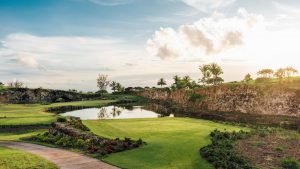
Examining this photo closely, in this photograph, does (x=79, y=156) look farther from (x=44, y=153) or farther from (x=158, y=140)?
(x=158, y=140)

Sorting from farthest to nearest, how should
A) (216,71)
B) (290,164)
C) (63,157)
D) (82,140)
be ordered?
(216,71) → (82,140) → (63,157) → (290,164)

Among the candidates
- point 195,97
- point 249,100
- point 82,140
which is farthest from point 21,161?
point 195,97

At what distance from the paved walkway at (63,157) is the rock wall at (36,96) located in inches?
4770

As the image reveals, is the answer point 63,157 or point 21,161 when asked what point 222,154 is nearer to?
point 63,157

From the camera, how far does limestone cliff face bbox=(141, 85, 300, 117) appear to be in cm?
7938

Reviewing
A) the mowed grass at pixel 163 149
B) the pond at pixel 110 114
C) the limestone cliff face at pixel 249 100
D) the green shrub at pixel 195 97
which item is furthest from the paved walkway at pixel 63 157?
the green shrub at pixel 195 97

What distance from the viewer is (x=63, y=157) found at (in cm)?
2623

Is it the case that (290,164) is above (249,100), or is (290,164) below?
below

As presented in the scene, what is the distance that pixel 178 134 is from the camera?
116ft

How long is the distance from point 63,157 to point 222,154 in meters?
13.2

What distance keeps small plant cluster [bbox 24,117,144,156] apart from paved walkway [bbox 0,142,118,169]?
1666 millimetres

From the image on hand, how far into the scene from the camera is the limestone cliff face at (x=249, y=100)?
79.4m

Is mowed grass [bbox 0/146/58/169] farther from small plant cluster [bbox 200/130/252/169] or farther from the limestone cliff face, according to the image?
the limestone cliff face

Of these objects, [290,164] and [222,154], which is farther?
[222,154]
